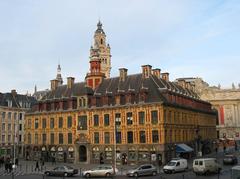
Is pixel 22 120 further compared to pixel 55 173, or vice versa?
pixel 22 120

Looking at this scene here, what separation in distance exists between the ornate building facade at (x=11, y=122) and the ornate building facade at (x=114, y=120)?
15.7 meters

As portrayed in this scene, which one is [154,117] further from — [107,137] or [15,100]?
[15,100]

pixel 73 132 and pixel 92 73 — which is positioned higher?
pixel 92 73

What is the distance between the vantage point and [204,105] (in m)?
85.1

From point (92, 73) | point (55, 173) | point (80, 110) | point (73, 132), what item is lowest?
point (55, 173)

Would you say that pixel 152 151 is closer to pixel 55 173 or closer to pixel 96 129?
pixel 96 129

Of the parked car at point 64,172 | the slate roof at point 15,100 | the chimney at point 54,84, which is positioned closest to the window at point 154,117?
the parked car at point 64,172

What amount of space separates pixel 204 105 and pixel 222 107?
50.8 metres

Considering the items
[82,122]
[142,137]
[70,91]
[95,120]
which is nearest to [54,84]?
[70,91]

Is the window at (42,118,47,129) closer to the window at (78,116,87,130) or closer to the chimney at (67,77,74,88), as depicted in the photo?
the chimney at (67,77,74,88)

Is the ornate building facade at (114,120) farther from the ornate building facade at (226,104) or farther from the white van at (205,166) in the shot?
the ornate building facade at (226,104)

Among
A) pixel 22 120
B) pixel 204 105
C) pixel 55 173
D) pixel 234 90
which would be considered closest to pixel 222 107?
pixel 234 90

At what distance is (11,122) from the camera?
9325cm

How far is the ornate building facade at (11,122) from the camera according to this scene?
294 ft
